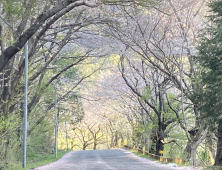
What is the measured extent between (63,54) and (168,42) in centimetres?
698

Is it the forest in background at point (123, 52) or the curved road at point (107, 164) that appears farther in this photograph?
the curved road at point (107, 164)

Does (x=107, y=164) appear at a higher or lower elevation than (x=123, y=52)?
lower

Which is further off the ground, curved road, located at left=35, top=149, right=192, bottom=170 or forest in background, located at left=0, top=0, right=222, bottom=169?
forest in background, located at left=0, top=0, right=222, bottom=169

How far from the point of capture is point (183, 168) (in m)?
13.3

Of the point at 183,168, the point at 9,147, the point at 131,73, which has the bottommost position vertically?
the point at 183,168

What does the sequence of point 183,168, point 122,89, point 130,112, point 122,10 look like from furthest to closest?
point 130,112 → point 122,89 → point 122,10 → point 183,168

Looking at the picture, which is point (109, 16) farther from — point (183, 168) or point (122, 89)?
point (122, 89)

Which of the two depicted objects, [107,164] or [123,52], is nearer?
[107,164]

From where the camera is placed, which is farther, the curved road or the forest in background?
the curved road

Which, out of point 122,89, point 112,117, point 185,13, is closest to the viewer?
point 185,13

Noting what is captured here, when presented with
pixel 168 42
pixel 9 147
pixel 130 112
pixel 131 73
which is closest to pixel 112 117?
pixel 130 112

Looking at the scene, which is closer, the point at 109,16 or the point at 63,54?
the point at 109,16

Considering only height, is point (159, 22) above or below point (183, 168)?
above

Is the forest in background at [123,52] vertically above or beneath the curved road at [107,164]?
Answer: above
